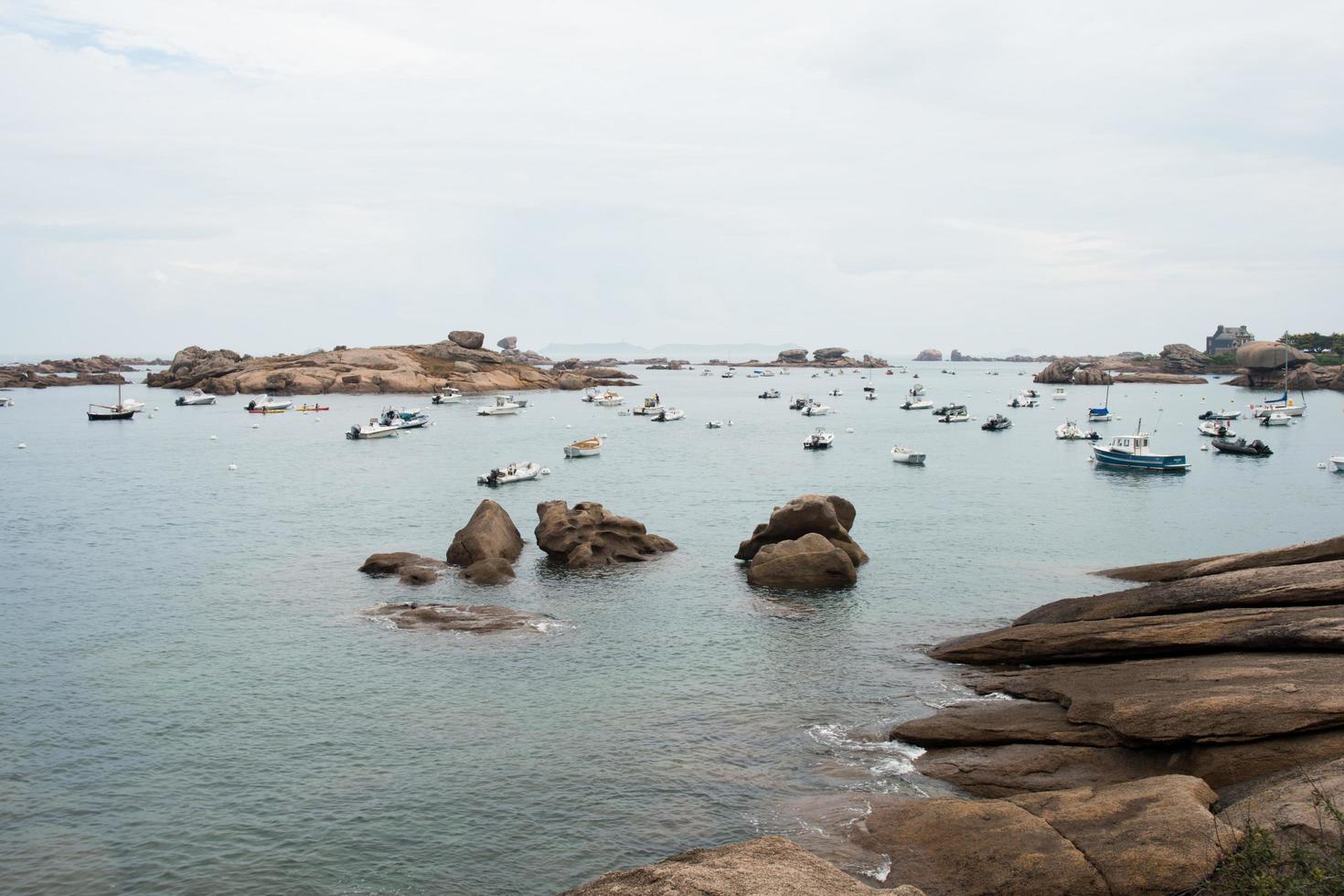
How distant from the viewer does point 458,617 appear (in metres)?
43.1

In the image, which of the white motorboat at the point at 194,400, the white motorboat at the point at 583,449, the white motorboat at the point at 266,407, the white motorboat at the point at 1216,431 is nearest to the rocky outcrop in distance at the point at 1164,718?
the white motorboat at the point at 583,449

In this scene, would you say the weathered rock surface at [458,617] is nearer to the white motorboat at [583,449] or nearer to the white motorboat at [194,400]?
the white motorboat at [583,449]

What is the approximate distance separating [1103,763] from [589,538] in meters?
34.9

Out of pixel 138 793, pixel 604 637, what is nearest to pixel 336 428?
pixel 604 637

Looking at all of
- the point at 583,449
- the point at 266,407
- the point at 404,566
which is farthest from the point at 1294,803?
the point at 266,407

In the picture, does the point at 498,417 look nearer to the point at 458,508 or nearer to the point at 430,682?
the point at 458,508

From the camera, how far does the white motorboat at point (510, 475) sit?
8838 cm

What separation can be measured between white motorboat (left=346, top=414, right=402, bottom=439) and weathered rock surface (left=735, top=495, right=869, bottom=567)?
91239mm

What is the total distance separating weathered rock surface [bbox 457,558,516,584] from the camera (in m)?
50.5

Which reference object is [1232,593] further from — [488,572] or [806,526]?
[488,572]

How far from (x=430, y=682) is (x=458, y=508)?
42.2 meters

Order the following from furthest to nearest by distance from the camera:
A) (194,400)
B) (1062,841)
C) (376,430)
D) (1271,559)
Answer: (194,400) → (376,430) → (1271,559) → (1062,841)

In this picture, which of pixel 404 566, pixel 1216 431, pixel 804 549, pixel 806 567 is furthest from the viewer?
pixel 1216 431

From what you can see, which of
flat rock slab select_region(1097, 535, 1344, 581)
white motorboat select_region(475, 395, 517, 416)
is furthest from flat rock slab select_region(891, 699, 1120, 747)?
white motorboat select_region(475, 395, 517, 416)
